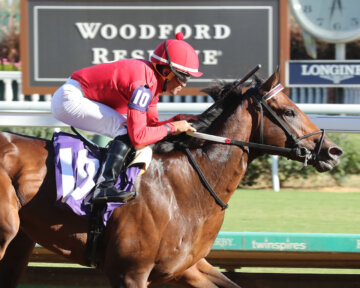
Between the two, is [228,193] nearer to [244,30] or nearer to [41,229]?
[41,229]

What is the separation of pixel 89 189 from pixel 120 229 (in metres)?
0.24

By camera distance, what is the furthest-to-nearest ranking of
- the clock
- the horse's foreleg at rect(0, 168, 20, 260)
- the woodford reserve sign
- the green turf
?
1. the clock
2. the woodford reserve sign
3. the green turf
4. the horse's foreleg at rect(0, 168, 20, 260)

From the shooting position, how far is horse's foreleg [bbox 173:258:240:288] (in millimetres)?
4039

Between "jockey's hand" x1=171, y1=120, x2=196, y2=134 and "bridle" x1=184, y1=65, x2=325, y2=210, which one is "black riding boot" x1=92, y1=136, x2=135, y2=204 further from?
"bridle" x1=184, y1=65, x2=325, y2=210

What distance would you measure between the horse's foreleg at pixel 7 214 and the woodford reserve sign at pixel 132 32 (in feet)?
15.1

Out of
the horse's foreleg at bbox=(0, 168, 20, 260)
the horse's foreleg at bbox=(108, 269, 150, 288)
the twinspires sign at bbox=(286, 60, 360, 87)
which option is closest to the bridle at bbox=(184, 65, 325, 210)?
the horse's foreleg at bbox=(108, 269, 150, 288)

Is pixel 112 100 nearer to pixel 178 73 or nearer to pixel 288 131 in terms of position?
pixel 178 73

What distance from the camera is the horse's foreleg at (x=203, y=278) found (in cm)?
404

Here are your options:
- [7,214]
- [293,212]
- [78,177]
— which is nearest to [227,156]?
[78,177]

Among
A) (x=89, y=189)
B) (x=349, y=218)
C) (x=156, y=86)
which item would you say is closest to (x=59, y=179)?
(x=89, y=189)

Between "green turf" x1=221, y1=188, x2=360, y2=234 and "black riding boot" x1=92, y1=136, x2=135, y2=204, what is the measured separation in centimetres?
265

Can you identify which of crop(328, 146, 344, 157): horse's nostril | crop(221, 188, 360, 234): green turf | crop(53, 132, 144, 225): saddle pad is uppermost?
crop(328, 146, 344, 157): horse's nostril

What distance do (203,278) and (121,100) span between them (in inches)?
41.3

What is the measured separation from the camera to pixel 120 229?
3.69 m
